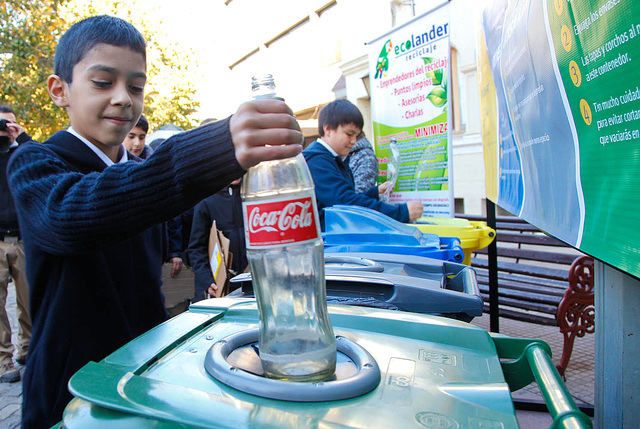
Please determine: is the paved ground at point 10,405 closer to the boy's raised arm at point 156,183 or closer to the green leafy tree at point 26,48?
the boy's raised arm at point 156,183

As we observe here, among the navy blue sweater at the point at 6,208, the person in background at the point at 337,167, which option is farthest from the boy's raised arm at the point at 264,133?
the navy blue sweater at the point at 6,208

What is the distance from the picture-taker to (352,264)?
2301mm

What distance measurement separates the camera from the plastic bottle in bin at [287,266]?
102 cm

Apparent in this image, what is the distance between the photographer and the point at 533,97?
2029 millimetres

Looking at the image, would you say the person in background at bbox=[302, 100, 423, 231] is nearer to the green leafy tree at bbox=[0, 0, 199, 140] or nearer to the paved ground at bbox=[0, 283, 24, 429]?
the paved ground at bbox=[0, 283, 24, 429]

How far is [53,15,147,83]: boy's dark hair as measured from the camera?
1.45m

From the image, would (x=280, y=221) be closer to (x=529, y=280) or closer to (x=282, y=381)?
(x=282, y=381)

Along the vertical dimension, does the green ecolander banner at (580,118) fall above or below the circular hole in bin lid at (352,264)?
above

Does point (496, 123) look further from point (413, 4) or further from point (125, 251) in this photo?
point (413, 4)

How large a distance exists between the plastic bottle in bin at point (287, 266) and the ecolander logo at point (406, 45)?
3.15 meters

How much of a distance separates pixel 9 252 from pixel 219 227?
229 centimetres

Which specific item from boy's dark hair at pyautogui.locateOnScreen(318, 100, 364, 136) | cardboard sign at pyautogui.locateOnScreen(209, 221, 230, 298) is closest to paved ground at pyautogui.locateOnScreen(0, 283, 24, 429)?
cardboard sign at pyautogui.locateOnScreen(209, 221, 230, 298)

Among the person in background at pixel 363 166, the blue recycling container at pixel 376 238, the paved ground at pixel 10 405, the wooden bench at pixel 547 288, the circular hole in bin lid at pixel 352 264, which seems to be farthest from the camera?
the person in background at pixel 363 166

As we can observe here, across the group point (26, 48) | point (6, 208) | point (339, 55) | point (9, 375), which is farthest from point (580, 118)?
point (339, 55)
